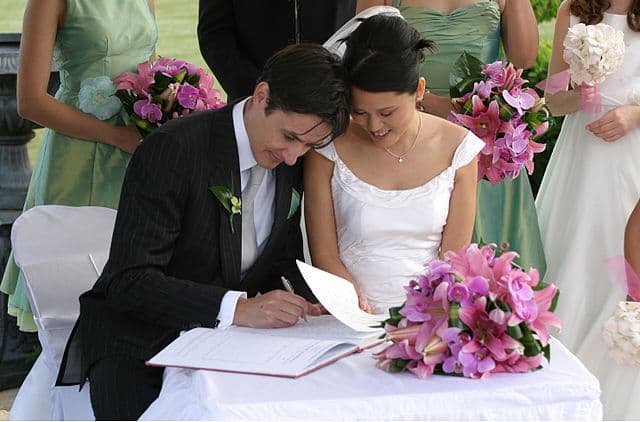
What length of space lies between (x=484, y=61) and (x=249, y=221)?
130 cm

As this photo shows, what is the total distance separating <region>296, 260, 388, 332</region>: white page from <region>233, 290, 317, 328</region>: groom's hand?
0.40 ft

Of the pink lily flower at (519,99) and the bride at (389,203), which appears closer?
the bride at (389,203)

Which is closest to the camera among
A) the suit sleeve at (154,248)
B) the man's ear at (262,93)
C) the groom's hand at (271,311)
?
the groom's hand at (271,311)

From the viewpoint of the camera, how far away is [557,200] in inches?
155

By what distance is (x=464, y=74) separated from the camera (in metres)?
3.38

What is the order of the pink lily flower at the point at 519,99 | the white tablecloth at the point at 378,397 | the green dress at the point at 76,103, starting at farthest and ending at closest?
1. the green dress at the point at 76,103
2. the pink lily flower at the point at 519,99
3. the white tablecloth at the point at 378,397

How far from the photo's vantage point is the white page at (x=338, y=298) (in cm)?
210

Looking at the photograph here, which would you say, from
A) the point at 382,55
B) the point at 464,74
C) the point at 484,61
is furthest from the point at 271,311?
the point at 484,61

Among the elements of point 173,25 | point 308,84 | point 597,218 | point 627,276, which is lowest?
point 173,25

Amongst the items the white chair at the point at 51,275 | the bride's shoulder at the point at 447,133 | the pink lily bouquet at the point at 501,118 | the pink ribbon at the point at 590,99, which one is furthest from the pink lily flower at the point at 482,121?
the white chair at the point at 51,275

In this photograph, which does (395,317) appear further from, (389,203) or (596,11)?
(596,11)

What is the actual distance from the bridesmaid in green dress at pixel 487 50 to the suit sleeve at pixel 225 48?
48 cm

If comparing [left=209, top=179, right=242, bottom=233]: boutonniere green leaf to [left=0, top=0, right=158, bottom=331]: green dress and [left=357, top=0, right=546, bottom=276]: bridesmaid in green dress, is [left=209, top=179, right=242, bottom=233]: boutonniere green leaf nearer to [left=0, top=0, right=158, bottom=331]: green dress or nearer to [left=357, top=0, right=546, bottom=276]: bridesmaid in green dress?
[left=0, top=0, right=158, bottom=331]: green dress

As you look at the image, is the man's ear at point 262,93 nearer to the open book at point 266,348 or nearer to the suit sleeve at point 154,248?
the suit sleeve at point 154,248
